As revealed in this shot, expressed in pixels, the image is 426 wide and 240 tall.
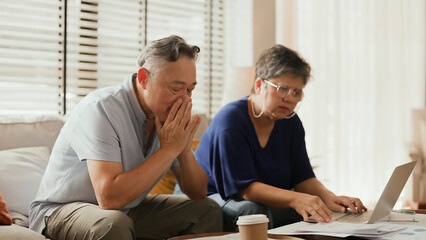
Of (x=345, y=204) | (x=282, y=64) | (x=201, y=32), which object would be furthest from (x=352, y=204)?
(x=201, y=32)

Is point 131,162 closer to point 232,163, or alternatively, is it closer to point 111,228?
point 111,228

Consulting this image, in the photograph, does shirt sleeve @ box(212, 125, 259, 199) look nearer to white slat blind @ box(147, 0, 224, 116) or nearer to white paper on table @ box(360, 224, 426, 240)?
white paper on table @ box(360, 224, 426, 240)

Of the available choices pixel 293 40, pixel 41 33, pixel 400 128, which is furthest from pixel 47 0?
pixel 400 128

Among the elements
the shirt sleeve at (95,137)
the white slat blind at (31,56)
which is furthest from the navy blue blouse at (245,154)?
the white slat blind at (31,56)

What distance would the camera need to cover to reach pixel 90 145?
1724mm

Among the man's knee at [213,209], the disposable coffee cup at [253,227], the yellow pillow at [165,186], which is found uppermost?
the disposable coffee cup at [253,227]

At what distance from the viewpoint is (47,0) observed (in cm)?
305

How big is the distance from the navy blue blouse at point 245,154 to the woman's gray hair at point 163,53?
0.39 metres

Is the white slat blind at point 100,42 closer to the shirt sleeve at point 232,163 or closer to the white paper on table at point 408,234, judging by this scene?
the shirt sleeve at point 232,163

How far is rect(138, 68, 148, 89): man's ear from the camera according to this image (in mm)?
1864

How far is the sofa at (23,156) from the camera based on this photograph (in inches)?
78.5

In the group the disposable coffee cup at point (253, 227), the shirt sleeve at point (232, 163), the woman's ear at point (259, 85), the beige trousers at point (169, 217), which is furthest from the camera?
the woman's ear at point (259, 85)

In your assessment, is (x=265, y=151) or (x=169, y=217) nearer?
(x=169, y=217)

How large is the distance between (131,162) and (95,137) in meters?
0.19
